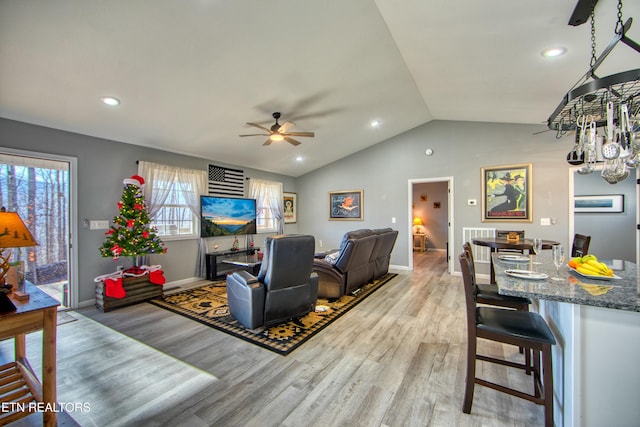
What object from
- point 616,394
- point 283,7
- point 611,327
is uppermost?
point 283,7

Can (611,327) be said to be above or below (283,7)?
below

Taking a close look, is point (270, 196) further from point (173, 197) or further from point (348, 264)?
point (348, 264)

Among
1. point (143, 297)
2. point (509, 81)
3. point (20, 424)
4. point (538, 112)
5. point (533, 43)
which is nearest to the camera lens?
point (20, 424)

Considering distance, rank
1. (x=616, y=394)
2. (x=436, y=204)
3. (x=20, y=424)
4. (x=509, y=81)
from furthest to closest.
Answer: (x=436, y=204) < (x=509, y=81) < (x=20, y=424) < (x=616, y=394)

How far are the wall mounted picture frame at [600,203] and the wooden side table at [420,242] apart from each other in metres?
3.84

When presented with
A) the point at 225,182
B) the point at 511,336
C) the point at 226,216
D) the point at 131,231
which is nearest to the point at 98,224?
the point at 131,231

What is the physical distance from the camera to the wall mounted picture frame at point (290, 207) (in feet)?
25.1

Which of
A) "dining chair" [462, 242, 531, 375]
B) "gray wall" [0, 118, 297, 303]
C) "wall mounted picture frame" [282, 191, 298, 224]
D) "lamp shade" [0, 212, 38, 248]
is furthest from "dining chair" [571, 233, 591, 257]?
"wall mounted picture frame" [282, 191, 298, 224]

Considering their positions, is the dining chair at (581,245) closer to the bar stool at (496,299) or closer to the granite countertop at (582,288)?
the granite countertop at (582,288)

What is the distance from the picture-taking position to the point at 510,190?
16.7 ft

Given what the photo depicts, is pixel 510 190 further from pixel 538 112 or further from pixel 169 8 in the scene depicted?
pixel 169 8

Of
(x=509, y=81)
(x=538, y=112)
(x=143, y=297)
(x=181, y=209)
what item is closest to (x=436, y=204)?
(x=538, y=112)

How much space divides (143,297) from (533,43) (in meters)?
5.70

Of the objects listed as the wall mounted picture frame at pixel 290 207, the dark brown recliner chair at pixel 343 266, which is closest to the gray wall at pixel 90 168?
the dark brown recliner chair at pixel 343 266
